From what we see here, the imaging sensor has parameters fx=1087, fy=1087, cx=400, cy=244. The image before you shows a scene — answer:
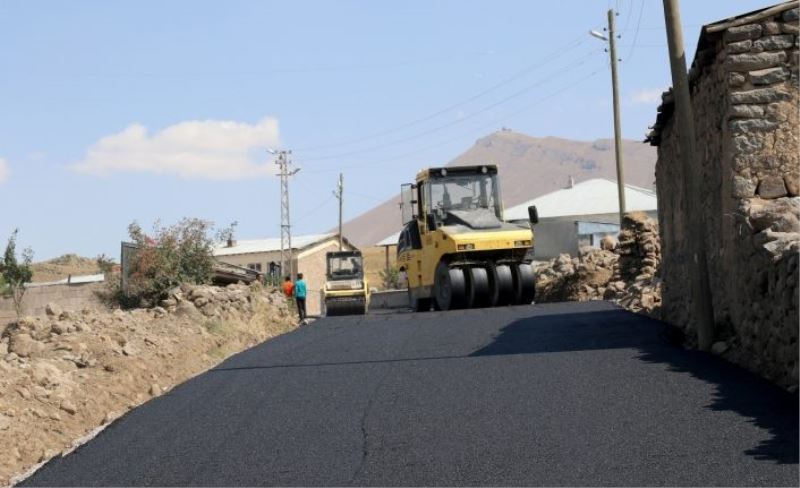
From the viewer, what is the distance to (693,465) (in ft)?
25.2

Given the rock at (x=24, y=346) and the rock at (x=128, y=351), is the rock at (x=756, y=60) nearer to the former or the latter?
the rock at (x=128, y=351)

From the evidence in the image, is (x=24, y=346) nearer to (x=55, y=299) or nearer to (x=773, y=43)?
(x=773, y=43)

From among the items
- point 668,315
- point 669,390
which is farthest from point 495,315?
point 669,390

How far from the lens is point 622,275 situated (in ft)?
91.6

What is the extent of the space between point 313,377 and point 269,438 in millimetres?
3527

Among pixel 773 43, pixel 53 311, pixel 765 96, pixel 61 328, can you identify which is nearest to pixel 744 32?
pixel 773 43

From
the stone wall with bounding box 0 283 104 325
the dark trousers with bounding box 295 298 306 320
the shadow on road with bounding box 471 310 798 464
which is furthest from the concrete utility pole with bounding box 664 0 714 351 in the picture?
the stone wall with bounding box 0 283 104 325

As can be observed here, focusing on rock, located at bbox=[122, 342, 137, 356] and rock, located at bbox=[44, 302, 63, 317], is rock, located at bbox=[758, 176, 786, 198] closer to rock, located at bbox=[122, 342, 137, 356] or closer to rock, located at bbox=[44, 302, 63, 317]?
rock, located at bbox=[122, 342, 137, 356]

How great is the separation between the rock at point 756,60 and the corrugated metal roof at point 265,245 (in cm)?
5265

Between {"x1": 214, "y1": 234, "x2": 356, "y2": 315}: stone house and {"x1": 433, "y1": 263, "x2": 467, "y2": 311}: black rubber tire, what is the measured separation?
35.3m

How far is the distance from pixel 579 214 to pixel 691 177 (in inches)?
1730

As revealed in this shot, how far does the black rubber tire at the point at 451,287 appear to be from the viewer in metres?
24.5

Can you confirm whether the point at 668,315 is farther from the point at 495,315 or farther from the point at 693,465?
the point at 693,465

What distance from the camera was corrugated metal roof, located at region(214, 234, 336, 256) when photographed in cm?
6775
